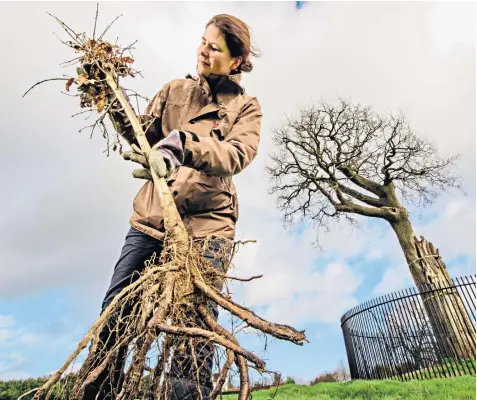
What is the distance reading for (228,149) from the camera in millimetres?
2162

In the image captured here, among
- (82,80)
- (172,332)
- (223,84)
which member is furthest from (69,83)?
(172,332)

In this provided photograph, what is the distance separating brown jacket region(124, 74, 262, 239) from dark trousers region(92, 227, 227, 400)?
91mm

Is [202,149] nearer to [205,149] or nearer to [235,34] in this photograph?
[205,149]

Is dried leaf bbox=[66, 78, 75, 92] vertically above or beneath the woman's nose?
above

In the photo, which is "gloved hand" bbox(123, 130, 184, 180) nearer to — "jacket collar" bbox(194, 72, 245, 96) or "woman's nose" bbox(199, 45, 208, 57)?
"jacket collar" bbox(194, 72, 245, 96)

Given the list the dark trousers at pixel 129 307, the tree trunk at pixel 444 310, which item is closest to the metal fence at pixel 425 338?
the tree trunk at pixel 444 310

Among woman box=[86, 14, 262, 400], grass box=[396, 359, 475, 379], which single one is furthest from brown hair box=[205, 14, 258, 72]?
grass box=[396, 359, 475, 379]

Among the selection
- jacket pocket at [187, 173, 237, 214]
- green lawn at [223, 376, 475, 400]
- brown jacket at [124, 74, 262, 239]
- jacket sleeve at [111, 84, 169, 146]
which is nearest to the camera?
brown jacket at [124, 74, 262, 239]

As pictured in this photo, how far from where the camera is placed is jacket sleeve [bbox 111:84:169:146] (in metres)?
2.73

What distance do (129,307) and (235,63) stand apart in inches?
67.4

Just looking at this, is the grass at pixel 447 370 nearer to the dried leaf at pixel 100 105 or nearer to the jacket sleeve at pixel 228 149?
the jacket sleeve at pixel 228 149

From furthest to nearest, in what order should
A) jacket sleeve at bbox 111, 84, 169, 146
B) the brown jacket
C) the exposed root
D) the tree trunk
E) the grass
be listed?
1. the tree trunk
2. the grass
3. jacket sleeve at bbox 111, 84, 169, 146
4. the brown jacket
5. the exposed root

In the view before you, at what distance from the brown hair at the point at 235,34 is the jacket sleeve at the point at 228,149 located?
473 millimetres

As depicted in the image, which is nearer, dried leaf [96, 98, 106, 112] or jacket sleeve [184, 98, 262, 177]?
jacket sleeve [184, 98, 262, 177]
